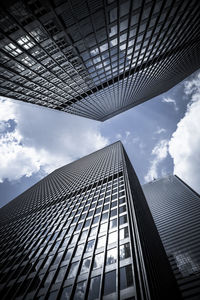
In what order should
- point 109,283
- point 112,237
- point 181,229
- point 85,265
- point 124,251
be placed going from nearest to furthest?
1. point 109,283
2. point 124,251
3. point 85,265
4. point 112,237
5. point 181,229

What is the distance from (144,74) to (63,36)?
38.4 meters

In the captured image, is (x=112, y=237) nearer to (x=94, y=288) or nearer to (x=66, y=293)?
(x=94, y=288)

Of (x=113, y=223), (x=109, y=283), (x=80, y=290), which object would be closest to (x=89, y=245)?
(x=113, y=223)

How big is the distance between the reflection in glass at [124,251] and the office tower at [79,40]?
28.8m

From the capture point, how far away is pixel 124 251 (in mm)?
→ 22250

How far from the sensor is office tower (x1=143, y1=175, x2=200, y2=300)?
226 feet

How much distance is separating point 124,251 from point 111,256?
1.80 metres

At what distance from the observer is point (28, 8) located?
19.0 meters

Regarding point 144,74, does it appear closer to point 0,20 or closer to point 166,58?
point 166,58

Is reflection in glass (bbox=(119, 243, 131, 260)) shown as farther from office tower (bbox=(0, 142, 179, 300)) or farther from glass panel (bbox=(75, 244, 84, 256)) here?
glass panel (bbox=(75, 244, 84, 256))

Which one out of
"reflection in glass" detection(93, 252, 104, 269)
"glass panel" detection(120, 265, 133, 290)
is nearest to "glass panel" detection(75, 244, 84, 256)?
"reflection in glass" detection(93, 252, 104, 269)

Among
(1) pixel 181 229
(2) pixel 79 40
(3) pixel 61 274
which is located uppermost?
(2) pixel 79 40

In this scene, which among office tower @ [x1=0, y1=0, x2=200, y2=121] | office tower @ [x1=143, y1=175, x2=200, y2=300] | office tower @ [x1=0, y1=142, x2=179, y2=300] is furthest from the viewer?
office tower @ [x1=143, y1=175, x2=200, y2=300]

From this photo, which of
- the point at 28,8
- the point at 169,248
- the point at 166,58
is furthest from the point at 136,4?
the point at 169,248
